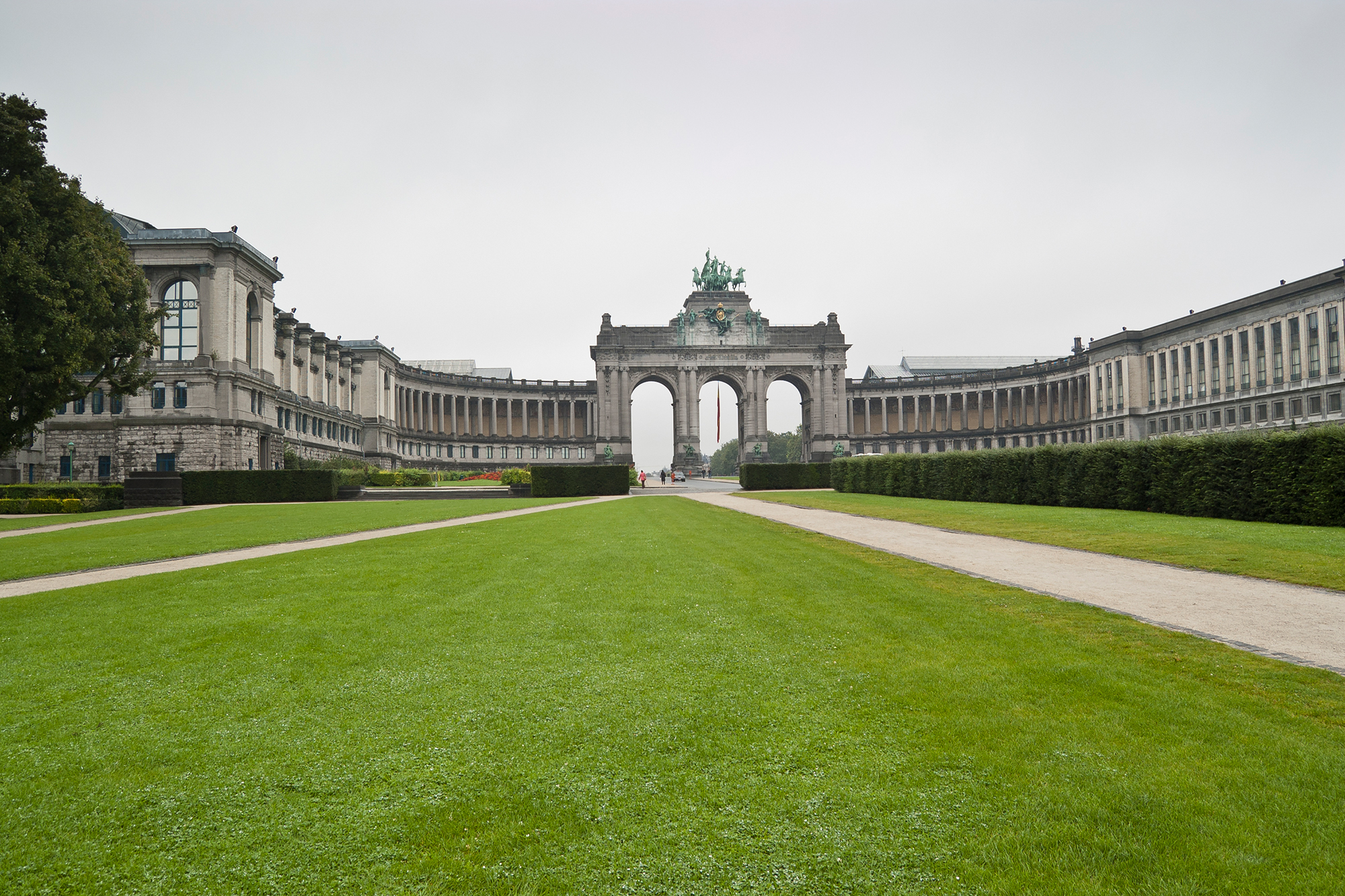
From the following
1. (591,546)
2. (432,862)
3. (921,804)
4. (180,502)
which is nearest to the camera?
(432,862)

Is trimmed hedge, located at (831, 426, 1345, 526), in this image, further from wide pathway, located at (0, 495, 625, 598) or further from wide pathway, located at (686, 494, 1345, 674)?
wide pathway, located at (0, 495, 625, 598)

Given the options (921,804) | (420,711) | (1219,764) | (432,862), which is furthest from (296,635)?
(1219,764)

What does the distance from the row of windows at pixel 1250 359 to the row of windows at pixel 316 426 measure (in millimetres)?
88792

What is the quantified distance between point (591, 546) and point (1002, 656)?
30.2ft

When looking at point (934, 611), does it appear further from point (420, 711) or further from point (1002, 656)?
point (420, 711)

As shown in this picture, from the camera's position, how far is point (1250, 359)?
69188 millimetres

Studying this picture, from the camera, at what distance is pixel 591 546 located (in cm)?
1440

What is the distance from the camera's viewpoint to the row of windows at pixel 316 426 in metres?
60.6

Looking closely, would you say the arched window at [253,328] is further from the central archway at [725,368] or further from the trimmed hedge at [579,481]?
the central archway at [725,368]

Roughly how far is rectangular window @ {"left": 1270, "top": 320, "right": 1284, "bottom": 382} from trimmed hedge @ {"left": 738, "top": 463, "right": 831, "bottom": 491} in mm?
45357

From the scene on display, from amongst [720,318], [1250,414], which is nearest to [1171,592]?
[1250,414]

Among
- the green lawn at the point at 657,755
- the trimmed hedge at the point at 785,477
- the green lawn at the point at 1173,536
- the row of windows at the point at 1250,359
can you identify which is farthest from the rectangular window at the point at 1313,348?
the green lawn at the point at 657,755

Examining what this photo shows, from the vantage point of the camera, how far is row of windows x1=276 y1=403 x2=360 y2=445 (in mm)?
60594

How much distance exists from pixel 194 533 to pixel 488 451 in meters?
89.2
